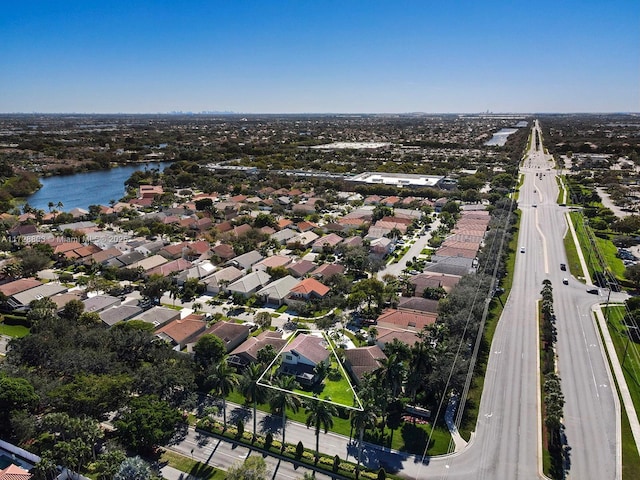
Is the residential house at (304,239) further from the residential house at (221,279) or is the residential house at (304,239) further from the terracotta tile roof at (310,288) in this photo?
the terracotta tile roof at (310,288)

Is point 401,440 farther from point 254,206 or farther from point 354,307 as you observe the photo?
point 254,206

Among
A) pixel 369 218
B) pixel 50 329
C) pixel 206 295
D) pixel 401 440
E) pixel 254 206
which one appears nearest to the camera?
pixel 401 440

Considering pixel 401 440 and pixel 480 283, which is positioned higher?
pixel 480 283

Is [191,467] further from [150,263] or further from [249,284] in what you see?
[150,263]

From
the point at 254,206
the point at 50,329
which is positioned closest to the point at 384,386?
the point at 50,329

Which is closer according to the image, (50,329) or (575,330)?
(50,329)

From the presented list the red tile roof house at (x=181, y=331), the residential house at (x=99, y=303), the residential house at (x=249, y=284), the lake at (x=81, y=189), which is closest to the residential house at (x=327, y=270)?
the residential house at (x=249, y=284)

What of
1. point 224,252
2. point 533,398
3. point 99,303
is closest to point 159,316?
point 99,303
